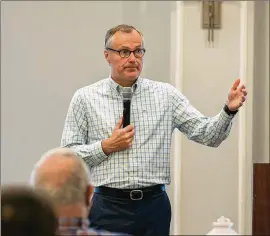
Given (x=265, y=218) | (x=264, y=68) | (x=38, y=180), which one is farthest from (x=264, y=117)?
(x=38, y=180)

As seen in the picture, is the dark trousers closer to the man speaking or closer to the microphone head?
the man speaking

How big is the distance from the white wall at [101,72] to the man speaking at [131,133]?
158cm

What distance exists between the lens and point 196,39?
4680mm

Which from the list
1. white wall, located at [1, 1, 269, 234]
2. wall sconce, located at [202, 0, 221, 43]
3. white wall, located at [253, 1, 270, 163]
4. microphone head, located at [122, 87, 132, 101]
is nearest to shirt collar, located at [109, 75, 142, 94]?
microphone head, located at [122, 87, 132, 101]

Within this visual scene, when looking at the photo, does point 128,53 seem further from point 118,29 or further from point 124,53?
point 118,29

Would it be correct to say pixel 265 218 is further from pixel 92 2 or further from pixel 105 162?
→ pixel 92 2

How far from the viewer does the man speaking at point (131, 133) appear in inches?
116

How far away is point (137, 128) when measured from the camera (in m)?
3.04

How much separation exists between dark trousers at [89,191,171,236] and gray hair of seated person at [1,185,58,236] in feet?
6.06

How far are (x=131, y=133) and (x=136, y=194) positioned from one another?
283 mm

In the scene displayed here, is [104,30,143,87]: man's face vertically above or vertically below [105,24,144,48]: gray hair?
below

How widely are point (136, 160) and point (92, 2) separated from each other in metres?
2.19

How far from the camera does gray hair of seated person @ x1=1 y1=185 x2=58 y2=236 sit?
1.11m

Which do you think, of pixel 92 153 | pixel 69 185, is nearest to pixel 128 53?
pixel 92 153
